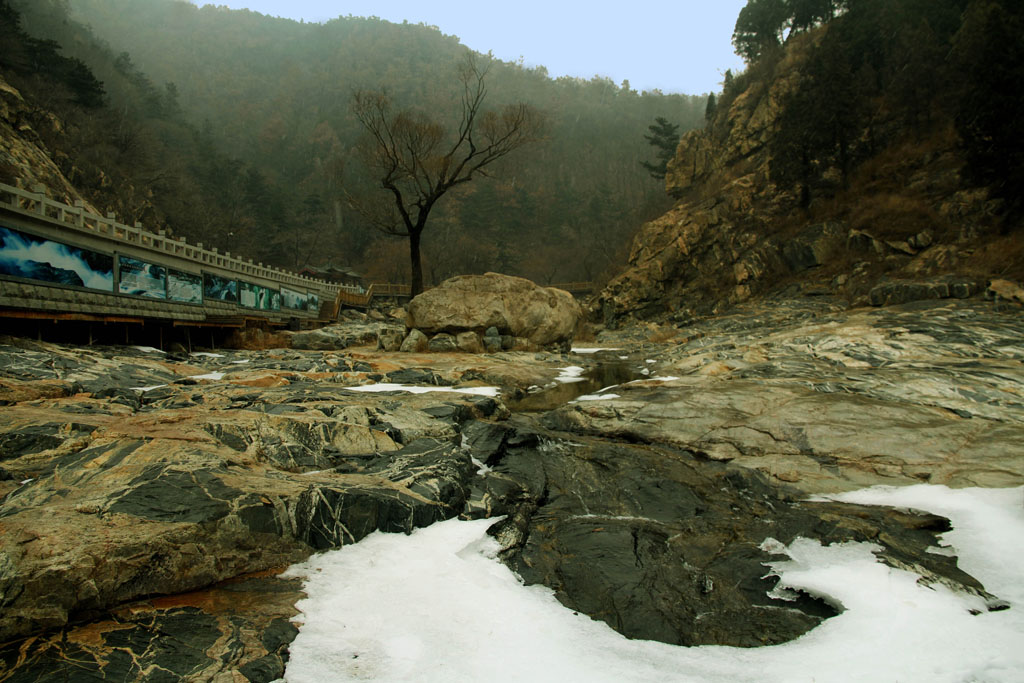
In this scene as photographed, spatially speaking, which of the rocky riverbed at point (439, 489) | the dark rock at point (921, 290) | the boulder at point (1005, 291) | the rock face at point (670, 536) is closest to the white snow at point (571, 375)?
the rocky riverbed at point (439, 489)

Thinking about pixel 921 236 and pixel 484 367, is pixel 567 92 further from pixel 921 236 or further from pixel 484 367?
pixel 484 367

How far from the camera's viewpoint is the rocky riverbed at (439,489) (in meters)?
2.13

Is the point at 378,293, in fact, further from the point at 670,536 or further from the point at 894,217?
the point at 670,536

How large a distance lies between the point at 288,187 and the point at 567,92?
69.1 m

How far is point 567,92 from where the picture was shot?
364 feet

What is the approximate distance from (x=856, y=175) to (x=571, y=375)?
21.4 meters

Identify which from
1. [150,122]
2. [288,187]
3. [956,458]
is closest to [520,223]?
[288,187]

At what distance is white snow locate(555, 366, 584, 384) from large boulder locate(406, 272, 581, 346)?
3.20 meters

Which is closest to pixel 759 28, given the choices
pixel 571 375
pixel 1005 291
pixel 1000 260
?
pixel 1000 260

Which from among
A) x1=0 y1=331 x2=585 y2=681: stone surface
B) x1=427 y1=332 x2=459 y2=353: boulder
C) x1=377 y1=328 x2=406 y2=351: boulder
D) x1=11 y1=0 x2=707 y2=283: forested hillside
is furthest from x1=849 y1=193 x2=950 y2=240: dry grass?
x1=0 y1=331 x2=585 y2=681: stone surface

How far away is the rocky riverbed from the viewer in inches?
84.0

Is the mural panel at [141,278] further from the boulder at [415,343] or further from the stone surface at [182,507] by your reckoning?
the stone surface at [182,507]

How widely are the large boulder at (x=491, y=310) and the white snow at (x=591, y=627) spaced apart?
37.0ft

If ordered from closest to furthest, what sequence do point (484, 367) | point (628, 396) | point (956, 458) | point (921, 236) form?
point (956, 458) → point (628, 396) → point (484, 367) → point (921, 236)
